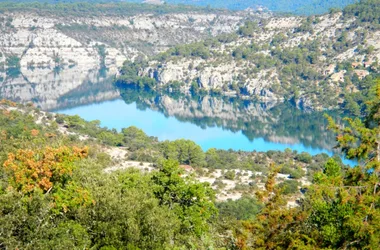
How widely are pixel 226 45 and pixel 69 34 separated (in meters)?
63.7

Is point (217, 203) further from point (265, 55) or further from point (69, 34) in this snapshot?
point (69, 34)

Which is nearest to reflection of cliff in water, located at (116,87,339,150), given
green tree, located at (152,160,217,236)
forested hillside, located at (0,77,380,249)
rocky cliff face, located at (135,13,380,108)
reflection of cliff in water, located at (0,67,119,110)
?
rocky cliff face, located at (135,13,380,108)

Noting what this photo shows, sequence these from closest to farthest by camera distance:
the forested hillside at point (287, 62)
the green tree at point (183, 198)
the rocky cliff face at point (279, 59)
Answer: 1. the green tree at point (183, 198)
2. the forested hillside at point (287, 62)
3. the rocky cliff face at point (279, 59)

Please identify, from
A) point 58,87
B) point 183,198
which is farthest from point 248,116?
point 183,198

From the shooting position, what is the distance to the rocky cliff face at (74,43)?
12694 centimetres

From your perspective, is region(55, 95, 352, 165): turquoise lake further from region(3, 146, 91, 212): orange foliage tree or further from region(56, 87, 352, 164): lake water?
region(3, 146, 91, 212): orange foliage tree

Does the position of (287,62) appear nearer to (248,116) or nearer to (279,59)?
(279,59)

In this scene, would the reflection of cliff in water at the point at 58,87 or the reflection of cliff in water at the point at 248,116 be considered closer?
the reflection of cliff in water at the point at 248,116

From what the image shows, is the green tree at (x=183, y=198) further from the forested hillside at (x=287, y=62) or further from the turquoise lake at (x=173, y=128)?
the forested hillside at (x=287, y=62)

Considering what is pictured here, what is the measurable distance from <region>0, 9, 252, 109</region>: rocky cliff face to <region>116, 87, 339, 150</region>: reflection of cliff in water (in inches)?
920

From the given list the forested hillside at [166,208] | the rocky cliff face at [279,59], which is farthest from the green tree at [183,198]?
the rocky cliff face at [279,59]

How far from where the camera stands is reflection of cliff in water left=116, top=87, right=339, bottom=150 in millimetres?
77125

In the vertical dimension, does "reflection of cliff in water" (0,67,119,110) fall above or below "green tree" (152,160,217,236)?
below

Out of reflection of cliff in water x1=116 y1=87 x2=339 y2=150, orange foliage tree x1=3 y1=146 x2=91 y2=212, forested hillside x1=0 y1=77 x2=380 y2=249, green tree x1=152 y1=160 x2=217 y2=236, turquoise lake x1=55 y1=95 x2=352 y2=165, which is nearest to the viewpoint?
forested hillside x1=0 y1=77 x2=380 y2=249
